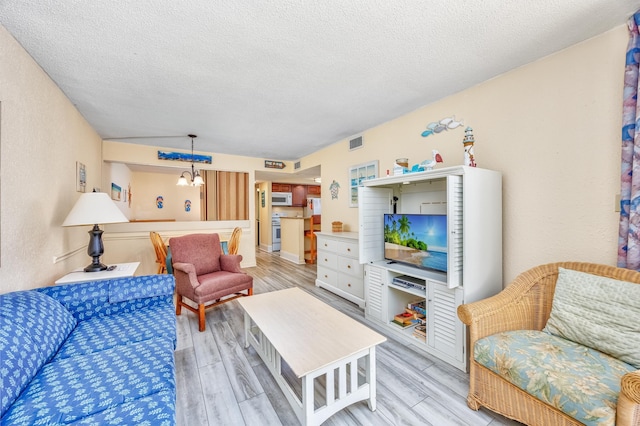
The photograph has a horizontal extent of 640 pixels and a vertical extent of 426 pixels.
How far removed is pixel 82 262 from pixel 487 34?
468cm

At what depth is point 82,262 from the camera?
314 cm

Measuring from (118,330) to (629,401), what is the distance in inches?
104

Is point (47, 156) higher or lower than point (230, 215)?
higher

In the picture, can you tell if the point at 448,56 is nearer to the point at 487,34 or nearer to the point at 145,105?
the point at 487,34

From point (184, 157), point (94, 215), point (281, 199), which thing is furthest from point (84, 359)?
point (281, 199)

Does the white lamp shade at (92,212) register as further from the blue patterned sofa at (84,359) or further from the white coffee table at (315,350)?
the white coffee table at (315,350)

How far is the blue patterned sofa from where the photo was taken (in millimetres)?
1005

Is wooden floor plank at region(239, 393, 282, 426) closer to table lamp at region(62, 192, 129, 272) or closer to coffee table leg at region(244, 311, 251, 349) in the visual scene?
coffee table leg at region(244, 311, 251, 349)

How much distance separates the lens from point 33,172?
194 centimetres

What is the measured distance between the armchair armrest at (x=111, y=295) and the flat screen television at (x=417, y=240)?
2206mm

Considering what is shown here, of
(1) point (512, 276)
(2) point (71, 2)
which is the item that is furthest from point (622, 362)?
(2) point (71, 2)

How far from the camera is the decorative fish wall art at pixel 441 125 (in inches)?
101

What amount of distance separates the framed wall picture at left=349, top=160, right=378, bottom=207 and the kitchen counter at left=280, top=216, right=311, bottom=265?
7.28 feet

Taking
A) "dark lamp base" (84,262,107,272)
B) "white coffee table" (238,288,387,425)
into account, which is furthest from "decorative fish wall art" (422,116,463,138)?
"dark lamp base" (84,262,107,272)
